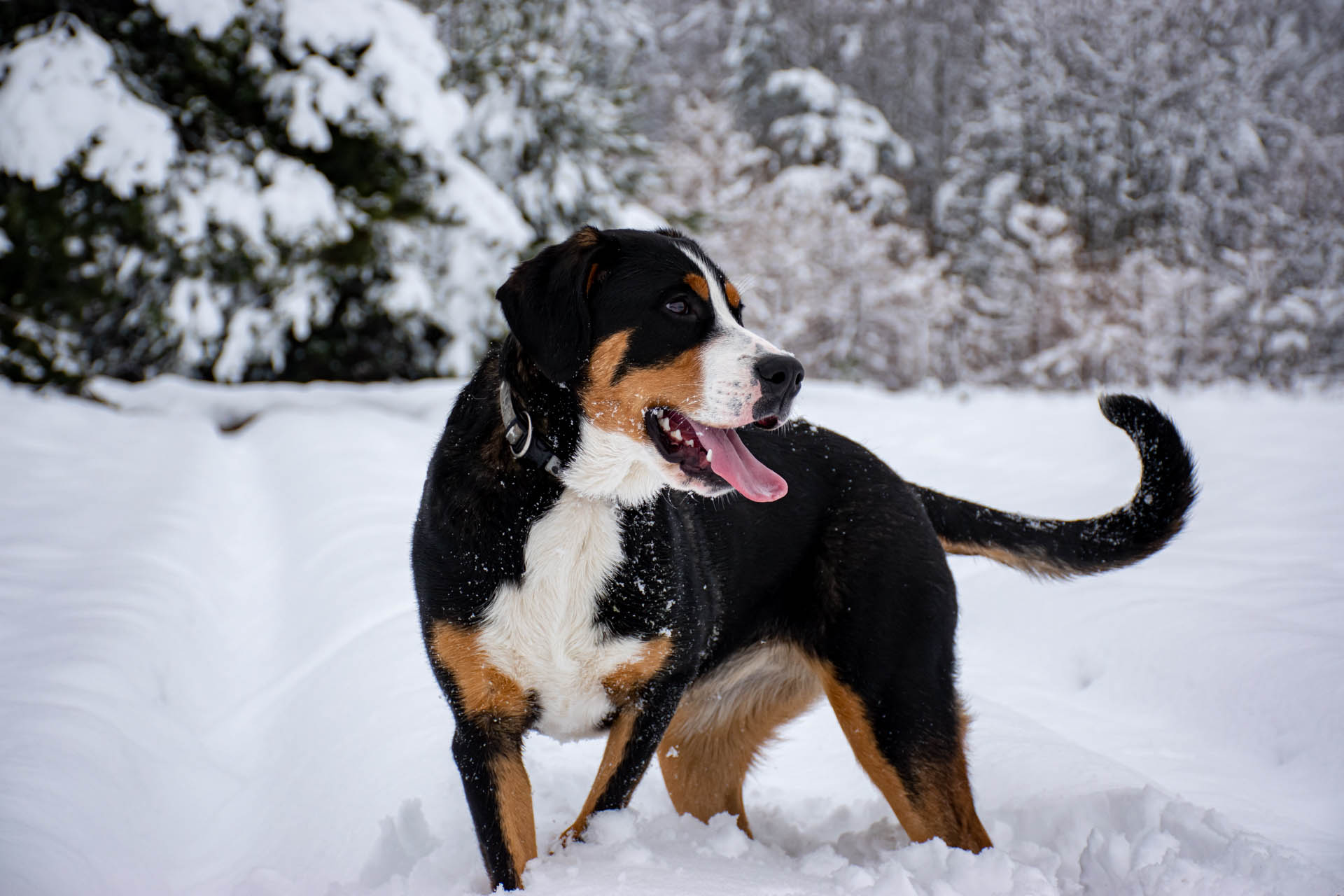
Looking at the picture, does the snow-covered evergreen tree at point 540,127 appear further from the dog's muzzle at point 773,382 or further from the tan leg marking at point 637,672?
the tan leg marking at point 637,672

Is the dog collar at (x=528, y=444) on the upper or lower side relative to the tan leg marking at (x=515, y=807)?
upper

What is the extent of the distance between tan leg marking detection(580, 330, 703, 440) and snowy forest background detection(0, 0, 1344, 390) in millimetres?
5258

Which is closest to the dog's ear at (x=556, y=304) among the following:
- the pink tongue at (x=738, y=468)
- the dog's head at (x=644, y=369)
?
the dog's head at (x=644, y=369)

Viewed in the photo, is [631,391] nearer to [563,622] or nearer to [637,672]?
[563,622]

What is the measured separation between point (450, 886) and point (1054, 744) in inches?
78.3

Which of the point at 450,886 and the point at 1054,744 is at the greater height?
→ the point at 1054,744

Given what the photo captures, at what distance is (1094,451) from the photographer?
7191 mm

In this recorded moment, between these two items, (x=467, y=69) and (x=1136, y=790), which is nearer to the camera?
(x=1136, y=790)

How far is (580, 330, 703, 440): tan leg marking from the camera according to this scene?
2.20 meters

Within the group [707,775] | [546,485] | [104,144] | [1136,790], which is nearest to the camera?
[546,485]

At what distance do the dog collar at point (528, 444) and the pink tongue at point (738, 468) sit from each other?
38cm

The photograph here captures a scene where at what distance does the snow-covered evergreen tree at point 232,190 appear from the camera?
8.55 metres

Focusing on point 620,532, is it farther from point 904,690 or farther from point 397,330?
point 397,330

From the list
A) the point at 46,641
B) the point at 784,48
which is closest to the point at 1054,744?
the point at 46,641
